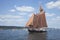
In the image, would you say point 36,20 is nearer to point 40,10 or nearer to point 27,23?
point 27,23

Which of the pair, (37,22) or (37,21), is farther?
(37,21)

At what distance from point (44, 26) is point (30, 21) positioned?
9638 mm

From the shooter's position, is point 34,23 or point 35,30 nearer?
point 34,23

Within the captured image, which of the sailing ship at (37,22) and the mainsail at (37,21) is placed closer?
the sailing ship at (37,22)

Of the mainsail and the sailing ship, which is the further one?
the mainsail

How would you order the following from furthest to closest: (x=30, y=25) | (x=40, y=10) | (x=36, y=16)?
(x=40, y=10) < (x=36, y=16) < (x=30, y=25)

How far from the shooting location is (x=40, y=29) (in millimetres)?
110188

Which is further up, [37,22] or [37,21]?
[37,21]

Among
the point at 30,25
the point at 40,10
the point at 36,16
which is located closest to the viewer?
the point at 30,25

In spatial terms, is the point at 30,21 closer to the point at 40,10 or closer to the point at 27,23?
A: the point at 27,23

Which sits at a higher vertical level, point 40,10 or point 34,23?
point 40,10

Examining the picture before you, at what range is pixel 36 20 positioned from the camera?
346ft

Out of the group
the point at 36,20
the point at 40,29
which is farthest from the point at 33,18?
the point at 40,29

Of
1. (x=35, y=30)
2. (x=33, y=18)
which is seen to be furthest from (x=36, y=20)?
(x=35, y=30)
